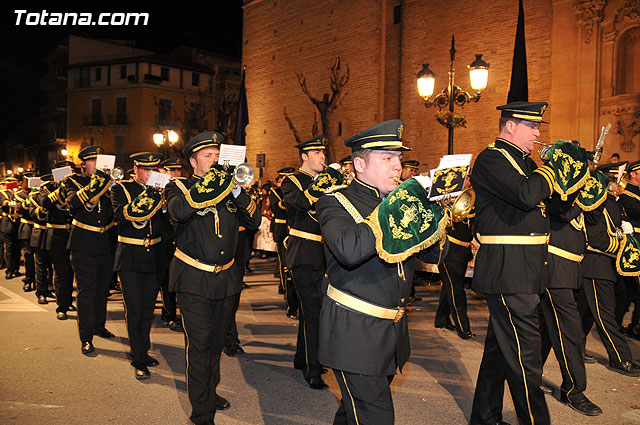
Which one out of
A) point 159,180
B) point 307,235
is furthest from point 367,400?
point 159,180

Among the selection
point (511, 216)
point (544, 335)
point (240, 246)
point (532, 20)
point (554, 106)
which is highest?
point (532, 20)

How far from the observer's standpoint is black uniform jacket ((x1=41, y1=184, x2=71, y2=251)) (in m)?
9.08

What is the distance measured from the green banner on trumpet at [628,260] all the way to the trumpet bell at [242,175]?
15.4 ft

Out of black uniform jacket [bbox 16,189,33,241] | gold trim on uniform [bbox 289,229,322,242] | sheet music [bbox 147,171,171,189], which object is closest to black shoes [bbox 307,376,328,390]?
gold trim on uniform [bbox 289,229,322,242]

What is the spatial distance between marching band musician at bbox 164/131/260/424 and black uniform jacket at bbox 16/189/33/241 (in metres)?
8.76

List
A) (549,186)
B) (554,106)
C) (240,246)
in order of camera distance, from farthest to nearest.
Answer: (554,106) < (240,246) < (549,186)

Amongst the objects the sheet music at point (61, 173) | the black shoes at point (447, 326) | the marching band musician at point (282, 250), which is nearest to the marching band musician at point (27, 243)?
the sheet music at point (61, 173)

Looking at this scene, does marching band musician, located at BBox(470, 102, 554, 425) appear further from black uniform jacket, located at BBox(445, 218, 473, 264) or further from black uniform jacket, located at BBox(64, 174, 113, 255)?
black uniform jacket, located at BBox(64, 174, 113, 255)

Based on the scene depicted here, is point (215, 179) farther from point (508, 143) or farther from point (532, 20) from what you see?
point (532, 20)

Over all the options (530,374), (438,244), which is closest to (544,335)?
(530,374)

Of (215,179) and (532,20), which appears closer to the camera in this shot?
(215,179)

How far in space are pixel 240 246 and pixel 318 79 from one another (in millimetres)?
20048

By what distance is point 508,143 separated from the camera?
4527 mm

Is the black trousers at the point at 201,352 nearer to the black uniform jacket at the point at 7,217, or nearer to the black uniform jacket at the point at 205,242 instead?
the black uniform jacket at the point at 205,242
